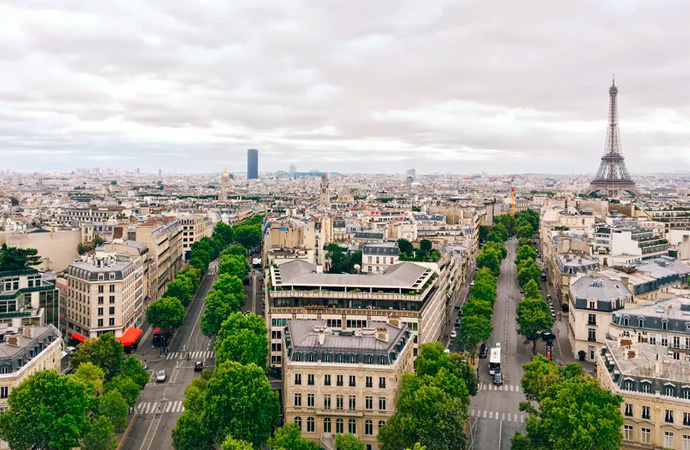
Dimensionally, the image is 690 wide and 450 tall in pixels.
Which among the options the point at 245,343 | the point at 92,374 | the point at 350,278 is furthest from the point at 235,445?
the point at 350,278

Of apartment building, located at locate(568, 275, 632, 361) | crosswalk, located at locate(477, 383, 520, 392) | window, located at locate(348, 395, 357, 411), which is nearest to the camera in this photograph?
window, located at locate(348, 395, 357, 411)

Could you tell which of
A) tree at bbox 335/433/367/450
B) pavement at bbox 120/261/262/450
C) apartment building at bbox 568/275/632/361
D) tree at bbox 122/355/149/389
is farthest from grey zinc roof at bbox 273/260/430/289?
tree at bbox 335/433/367/450

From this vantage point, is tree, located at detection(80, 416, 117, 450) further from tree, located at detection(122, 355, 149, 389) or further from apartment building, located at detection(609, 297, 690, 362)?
apartment building, located at detection(609, 297, 690, 362)

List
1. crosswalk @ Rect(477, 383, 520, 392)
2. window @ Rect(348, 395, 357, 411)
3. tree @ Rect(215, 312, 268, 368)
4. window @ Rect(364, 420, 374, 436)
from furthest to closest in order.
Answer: crosswalk @ Rect(477, 383, 520, 392) → tree @ Rect(215, 312, 268, 368) → window @ Rect(364, 420, 374, 436) → window @ Rect(348, 395, 357, 411)

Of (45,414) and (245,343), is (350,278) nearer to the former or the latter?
(245,343)

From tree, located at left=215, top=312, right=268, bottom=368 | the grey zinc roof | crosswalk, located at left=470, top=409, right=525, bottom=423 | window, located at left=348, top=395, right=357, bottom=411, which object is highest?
the grey zinc roof

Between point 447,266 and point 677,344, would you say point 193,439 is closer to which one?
point 677,344

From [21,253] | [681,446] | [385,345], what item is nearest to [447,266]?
[385,345]
